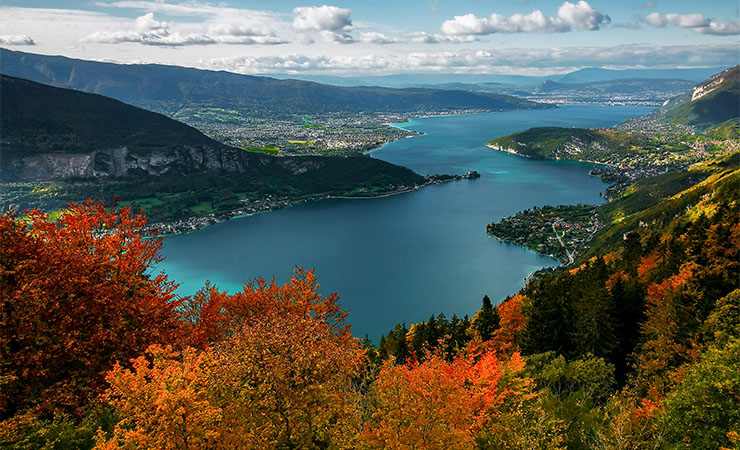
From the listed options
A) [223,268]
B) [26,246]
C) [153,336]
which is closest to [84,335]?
[153,336]

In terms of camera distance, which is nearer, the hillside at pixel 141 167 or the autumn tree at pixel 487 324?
the autumn tree at pixel 487 324

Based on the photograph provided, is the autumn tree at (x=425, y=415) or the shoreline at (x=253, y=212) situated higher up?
the autumn tree at (x=425, y=415)

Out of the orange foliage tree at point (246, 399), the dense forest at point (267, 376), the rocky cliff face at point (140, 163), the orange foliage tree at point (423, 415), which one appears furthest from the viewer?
the rocky cliff face at point (140, 163)

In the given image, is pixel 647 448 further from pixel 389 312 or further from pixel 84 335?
pixel 389 312

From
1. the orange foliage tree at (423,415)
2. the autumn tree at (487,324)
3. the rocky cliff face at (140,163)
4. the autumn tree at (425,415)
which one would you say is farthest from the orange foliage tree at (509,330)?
the rocky cliff face at (140,163)

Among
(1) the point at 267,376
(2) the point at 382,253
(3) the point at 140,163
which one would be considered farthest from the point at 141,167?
(1) the point at 267,376

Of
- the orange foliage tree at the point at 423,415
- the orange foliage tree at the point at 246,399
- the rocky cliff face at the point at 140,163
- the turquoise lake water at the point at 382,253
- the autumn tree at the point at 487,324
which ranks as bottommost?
the turquoise lake water at the point at 382,253

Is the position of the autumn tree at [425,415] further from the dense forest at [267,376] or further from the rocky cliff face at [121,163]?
the rocky cliff face at [121,163]
